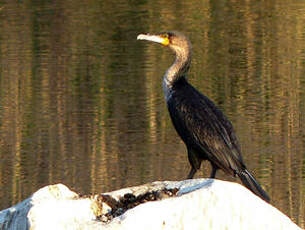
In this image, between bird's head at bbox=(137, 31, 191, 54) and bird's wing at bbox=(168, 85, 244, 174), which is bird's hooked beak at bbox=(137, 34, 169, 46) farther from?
bird's wing at bbox=(168, 85, 244, 174)

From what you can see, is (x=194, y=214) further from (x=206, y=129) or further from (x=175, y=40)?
(x=175, y=40)

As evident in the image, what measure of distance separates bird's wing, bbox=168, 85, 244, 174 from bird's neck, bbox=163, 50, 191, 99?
33 cm

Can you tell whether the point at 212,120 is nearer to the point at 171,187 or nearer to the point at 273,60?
the point at 171,187

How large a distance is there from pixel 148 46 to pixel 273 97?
173 inches

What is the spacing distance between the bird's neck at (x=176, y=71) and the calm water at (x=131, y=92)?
1.10m

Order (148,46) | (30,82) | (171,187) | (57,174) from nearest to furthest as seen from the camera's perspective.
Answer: (171,187) → (57,174) → (30,82) → (148,46)

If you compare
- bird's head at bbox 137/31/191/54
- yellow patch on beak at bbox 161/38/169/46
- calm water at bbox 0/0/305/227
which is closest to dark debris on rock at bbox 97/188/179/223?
calm water at bbox 0/0/305/227

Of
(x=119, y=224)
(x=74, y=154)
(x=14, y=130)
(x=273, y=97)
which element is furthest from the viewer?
(x=273, y=97)

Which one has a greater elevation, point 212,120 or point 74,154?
point 212,120

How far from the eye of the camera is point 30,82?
13930mm

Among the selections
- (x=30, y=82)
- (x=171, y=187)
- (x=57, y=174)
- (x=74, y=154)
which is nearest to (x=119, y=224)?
(x=171, y=187)

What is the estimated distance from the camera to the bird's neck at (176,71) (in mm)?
8484

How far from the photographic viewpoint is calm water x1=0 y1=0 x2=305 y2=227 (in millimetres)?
9648

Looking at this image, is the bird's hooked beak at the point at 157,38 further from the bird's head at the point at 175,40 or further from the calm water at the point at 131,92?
the calm water at the point at 131,92
